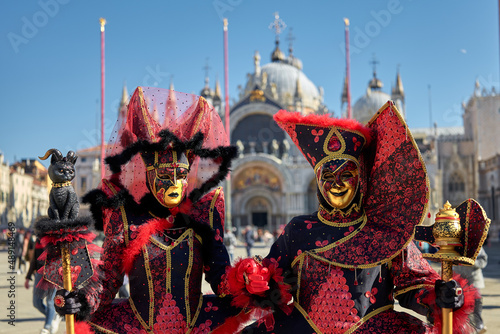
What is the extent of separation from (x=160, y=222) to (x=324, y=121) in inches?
51.9

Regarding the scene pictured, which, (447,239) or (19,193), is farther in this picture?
(19,193)

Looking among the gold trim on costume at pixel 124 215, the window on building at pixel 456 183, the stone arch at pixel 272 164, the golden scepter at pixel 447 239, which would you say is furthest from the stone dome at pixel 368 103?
the golden scepter at pixel 447 239

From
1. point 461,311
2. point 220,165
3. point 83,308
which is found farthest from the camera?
point 220,165

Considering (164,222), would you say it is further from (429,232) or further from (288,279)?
(429,232)

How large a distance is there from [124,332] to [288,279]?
110 cm

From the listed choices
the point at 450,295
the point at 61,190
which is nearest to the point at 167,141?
the point at 61,190

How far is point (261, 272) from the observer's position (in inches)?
130

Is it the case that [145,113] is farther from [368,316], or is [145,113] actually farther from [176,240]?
[368,316]

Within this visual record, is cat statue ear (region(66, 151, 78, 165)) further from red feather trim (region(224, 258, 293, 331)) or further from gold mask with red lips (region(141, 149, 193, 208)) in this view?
red feather trim (region(224, 258, 293, 331))

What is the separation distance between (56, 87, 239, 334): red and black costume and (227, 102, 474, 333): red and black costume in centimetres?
34

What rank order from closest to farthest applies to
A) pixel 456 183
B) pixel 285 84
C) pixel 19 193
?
pixel 19 193, pixel 456 183, pixel 285 84

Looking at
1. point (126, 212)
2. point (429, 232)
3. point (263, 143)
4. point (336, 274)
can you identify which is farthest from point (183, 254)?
point (263, 143)

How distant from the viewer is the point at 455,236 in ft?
9.37

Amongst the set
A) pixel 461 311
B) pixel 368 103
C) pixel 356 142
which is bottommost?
pixel 461 311
